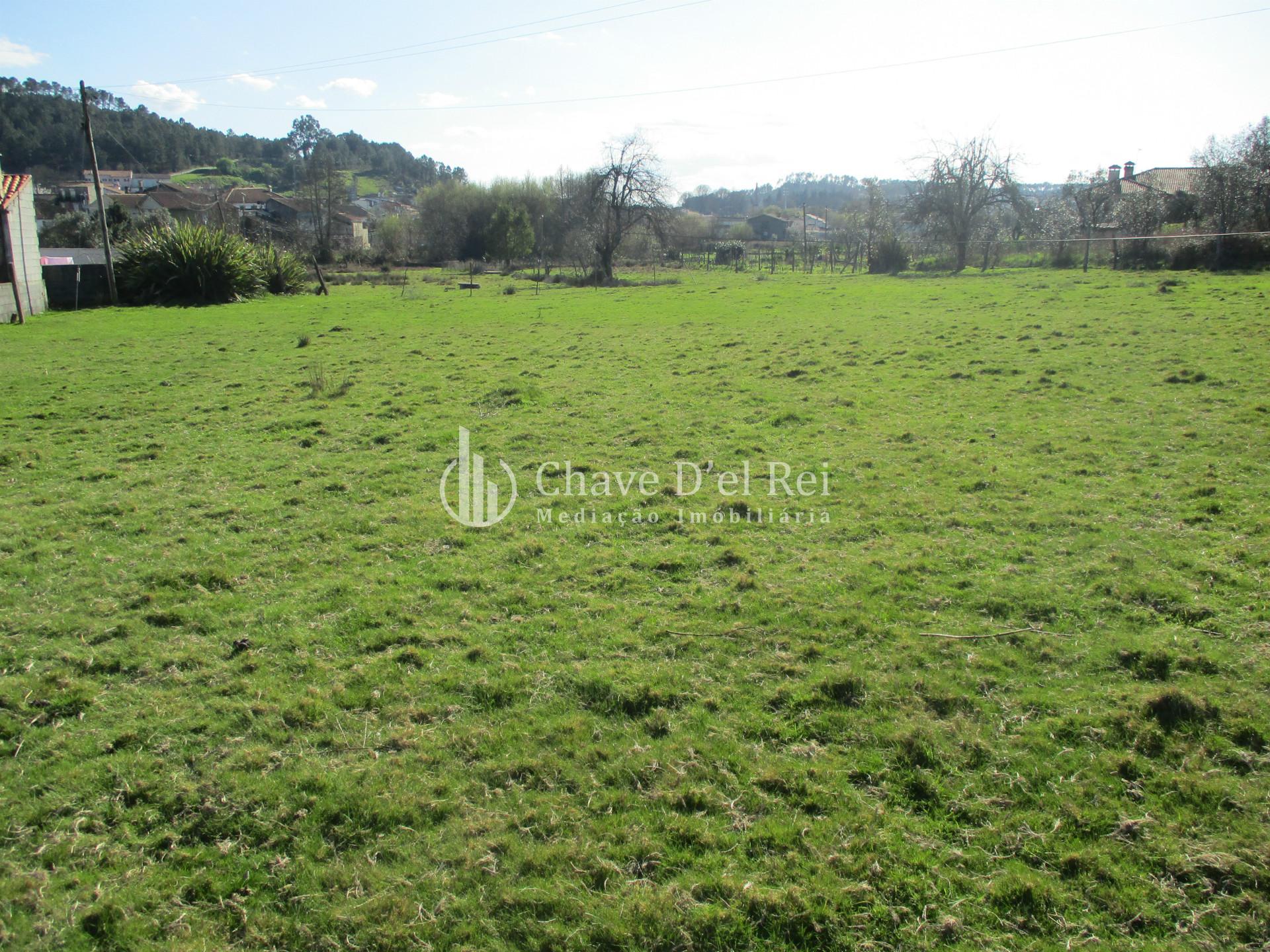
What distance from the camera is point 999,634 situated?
491cm

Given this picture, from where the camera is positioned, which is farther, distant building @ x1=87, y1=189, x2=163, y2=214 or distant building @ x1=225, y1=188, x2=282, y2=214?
distant building @ x1=225, y1=188, x2=282, y2=214

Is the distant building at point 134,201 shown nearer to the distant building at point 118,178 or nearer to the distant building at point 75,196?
the distant building at point 75,196

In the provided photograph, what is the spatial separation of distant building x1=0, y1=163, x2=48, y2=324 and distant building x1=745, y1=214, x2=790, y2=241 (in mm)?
76931

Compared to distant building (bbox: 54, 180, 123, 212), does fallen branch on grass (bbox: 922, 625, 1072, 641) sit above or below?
below

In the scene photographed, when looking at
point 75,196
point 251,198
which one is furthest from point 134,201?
point 251,198

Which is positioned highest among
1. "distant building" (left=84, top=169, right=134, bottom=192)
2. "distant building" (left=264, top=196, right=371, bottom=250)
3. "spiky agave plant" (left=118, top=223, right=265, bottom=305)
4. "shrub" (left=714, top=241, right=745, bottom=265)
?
"distant building" (left=84, top=169, right=134, bottom=192)

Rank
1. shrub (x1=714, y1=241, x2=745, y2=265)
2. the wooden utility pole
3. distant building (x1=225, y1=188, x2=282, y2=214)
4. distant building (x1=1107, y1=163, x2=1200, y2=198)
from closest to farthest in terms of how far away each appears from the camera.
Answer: the wooden utility pole
distant building (x1=1107, y1=163, x2=1200, y2=198)
shrub (x1=714, y1=241, x2=745, y2=265)
distant building (x1=225, y1=188, x2=282, y2=214)

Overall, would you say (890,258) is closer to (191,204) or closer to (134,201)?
(191,204)

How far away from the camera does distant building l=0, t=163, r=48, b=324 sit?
26.2m

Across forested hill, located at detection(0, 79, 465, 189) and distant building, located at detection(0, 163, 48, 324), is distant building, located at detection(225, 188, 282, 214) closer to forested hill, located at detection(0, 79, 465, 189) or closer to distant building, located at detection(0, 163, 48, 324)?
forested hill, located at detection(0, 79, 465, 189)

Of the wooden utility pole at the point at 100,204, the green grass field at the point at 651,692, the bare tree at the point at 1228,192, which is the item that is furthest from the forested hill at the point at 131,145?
the bare tree at the point at 1228,192

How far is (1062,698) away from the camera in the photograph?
4.18m

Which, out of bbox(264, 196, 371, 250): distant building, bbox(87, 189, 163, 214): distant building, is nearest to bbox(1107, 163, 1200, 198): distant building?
bbox(264, 196, 371, 250): distant building

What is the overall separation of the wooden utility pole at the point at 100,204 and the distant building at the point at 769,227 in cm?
7476
